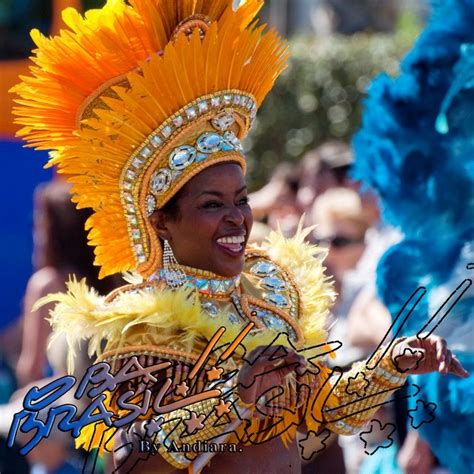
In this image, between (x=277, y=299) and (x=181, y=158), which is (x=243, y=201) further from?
(x=277, y=299)

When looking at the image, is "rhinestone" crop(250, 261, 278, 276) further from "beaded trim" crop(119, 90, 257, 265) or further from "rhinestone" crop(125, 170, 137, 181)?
"rhinestone" crop(125, 170, 137, 181)

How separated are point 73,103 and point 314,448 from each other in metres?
1.36

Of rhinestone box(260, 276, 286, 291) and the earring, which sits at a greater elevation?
the earring

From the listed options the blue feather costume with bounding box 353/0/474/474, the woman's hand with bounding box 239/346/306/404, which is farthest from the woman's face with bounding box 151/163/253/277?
Answer: the blue feather costume with bounding box 353/0/474/474

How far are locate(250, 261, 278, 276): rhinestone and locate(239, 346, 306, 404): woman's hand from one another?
2.02ft

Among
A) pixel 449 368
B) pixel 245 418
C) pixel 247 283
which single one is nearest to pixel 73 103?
pixel 247 283

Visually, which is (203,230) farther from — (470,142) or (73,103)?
(470,142)

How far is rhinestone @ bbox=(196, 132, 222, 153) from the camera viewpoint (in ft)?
11.3

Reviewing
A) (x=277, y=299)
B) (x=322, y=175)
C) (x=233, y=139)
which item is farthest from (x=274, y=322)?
(x=322, y=175)

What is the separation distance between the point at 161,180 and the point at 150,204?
81 millimetres

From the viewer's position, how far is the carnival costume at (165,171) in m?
3.33

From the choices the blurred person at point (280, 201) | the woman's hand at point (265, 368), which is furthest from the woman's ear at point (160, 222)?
the blurred person at point (280, 201)

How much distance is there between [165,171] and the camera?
3.44 metres

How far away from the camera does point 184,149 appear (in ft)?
11.3
